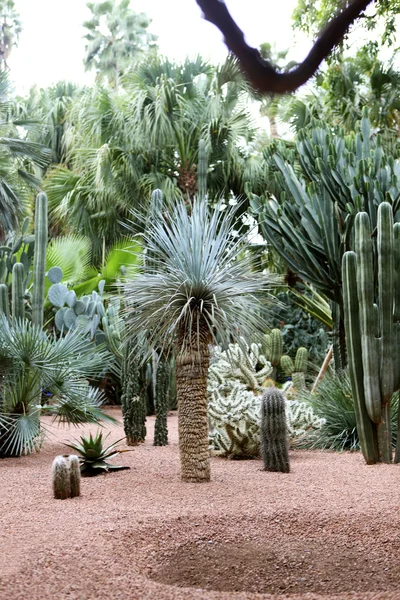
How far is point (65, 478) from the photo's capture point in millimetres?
5738

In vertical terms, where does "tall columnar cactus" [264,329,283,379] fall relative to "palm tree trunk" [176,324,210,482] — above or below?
above

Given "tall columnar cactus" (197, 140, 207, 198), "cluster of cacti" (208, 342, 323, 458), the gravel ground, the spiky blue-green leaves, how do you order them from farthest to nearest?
"tall columnar cactus" (197, 140, 207, 198), "cluster of cacti" (208, 342, 323, 458), the spiky blue-green leaves, the gravel ground

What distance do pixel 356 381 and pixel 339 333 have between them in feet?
10.3

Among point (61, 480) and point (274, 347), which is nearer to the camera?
point (61, 480)

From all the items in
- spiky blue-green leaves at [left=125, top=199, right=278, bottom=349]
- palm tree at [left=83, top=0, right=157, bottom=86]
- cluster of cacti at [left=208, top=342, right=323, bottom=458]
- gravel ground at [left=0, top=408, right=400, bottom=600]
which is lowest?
gravel ground at [left=0, top=408, right=400, bottom=600]

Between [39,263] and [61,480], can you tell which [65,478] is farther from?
[39,263]

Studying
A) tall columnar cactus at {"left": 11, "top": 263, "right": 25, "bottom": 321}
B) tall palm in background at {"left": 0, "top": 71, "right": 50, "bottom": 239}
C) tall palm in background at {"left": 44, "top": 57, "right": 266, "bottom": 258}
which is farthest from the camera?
tall palm in background at {"left": 44, "top": 57, "right": 266, "bottom": 258}

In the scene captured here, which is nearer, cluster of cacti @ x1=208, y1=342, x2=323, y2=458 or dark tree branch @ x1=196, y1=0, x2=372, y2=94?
dark tree branch @ x1=196, y1=0, x2=372, y2=94

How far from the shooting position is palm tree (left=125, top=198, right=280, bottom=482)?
637cm

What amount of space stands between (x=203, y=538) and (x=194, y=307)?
7.34 feet

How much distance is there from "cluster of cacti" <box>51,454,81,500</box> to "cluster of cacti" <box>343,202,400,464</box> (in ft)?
10.3

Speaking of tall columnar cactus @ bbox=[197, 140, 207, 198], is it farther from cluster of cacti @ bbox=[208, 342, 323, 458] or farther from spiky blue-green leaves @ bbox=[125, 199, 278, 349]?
spiky blue-green leaves @ bbox=[125, 199, 278, 349]

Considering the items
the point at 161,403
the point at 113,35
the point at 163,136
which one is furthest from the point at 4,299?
the point at 113,35

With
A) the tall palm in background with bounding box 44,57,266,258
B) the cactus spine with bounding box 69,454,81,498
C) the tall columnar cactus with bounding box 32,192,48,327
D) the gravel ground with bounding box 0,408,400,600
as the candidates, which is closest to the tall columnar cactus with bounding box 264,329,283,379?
the tall palm in background with bounding box 44,57,266,258
